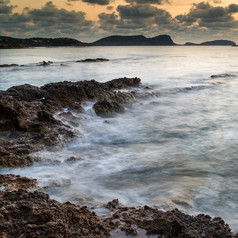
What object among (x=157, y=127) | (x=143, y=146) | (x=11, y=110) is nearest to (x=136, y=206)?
(x=143, y=146)

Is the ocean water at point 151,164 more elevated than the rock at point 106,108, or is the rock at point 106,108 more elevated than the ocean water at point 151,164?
the rock at point 106,108

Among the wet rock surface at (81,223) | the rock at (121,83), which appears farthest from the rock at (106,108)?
the wet rock surface at (81,223)

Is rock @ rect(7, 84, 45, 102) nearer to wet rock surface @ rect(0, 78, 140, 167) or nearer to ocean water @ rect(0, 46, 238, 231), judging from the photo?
wet rock surface @ rect(0, 78, 140, 167)

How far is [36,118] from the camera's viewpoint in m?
7.64

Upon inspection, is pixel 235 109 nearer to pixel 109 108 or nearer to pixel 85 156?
pixel 109 108

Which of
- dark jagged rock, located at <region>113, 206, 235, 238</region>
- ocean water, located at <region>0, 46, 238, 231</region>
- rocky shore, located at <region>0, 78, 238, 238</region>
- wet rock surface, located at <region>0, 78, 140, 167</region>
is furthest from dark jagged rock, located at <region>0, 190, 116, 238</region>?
wet rock surface, located at <region>0, 78, 140, 167</region>

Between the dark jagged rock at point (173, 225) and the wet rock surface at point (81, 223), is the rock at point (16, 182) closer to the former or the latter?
the wet rock surface at point (81, 223)

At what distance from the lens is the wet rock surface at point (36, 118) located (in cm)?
607

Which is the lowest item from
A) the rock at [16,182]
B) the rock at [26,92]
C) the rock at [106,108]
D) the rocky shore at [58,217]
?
the rock at [16,182]

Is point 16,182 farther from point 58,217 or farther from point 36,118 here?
point 36,118

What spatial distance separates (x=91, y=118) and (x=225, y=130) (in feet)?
14.5

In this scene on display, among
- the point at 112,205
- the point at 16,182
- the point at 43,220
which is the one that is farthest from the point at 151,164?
the point at 43,220

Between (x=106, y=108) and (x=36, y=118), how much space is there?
3239mm

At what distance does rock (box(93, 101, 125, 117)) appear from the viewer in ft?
32.9
